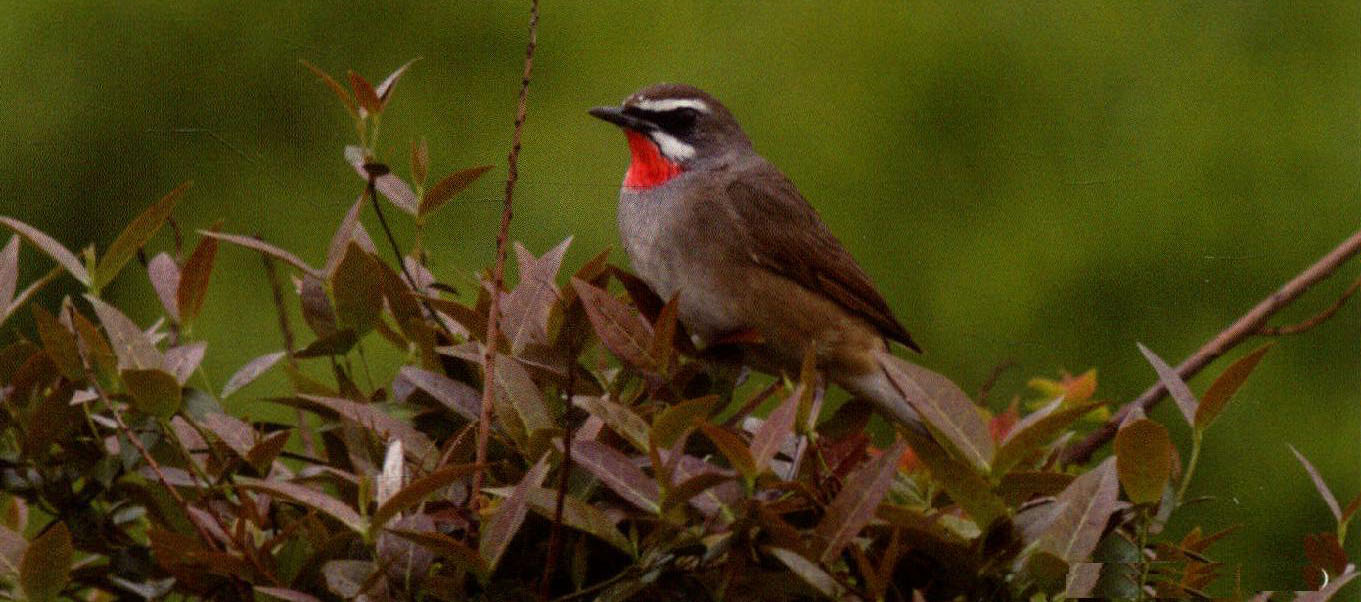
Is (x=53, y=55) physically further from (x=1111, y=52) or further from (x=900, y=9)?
(x=1111, y=52)

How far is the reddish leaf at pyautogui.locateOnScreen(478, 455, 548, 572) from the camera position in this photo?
1099 mm

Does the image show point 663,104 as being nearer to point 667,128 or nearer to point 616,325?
point 667,128

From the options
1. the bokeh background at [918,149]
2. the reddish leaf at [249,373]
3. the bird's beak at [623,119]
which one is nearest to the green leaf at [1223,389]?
the reddish leaf at [249,373]

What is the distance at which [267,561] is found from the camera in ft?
3.92

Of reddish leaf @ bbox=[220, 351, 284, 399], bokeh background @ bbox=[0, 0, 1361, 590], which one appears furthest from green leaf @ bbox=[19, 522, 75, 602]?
bokeh background @ bbox=[0, 0, 1361, 590]

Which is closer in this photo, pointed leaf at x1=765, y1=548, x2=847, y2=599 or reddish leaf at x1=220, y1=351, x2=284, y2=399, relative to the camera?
pointed leaf at x1=765, y1=548, x2=847, y2=599

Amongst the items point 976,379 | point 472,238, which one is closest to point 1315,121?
point 976,379

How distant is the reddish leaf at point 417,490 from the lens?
1.08m

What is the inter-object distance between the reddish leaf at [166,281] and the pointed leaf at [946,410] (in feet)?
2.17

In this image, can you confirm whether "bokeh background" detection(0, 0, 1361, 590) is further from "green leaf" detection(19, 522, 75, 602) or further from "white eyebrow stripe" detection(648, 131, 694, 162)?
"green leaf" detection(19, 522, 75, 602)

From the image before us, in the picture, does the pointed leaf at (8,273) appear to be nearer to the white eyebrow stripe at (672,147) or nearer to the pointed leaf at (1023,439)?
the pointed leaf at (1023,439)

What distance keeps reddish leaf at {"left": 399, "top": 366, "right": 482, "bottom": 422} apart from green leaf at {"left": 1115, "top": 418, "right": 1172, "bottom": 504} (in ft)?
1.55

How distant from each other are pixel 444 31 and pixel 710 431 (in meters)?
2.50

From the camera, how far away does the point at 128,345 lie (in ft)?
4.24
